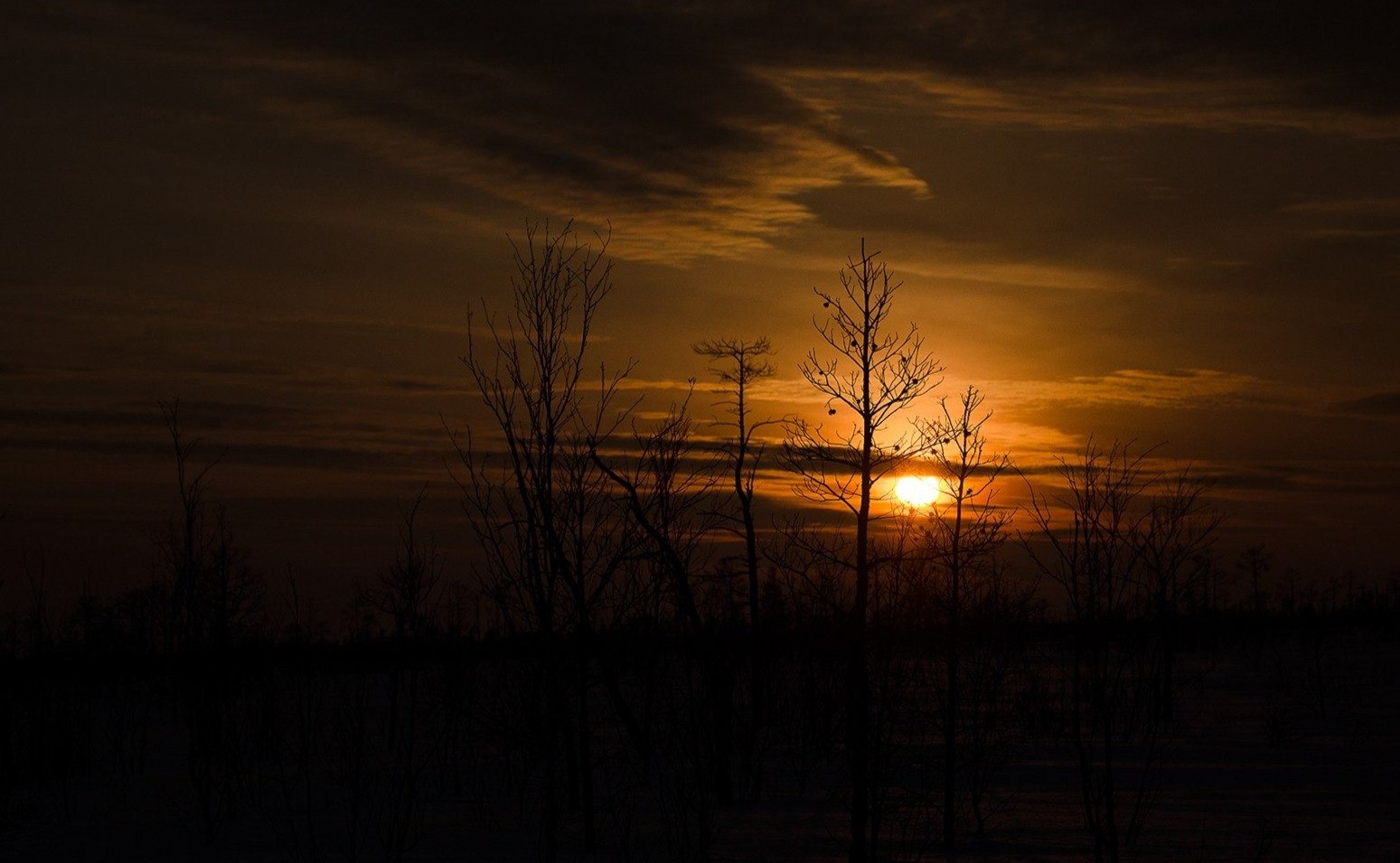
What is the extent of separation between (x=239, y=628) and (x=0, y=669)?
7.11 metres

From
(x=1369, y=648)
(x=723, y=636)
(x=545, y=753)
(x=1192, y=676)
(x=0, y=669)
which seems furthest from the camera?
(x=1369, y=648)

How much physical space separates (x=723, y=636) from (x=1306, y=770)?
1083 centimetres

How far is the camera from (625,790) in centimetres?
2078

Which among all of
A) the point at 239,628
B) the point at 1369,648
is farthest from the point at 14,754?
the point at 1369,648

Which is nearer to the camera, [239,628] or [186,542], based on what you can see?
[186,542]

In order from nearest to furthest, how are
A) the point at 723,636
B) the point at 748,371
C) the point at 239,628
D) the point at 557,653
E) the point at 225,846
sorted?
the point at 557,653
the point at 225,846
the point at 723,636
the point at 748,371
the point at 239,628

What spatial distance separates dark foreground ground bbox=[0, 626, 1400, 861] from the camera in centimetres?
Answer: 1469

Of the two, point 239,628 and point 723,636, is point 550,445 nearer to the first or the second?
point 723,636

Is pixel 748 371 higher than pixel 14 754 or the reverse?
higher

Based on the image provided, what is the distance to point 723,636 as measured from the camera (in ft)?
61.4

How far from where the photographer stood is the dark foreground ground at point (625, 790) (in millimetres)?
14688

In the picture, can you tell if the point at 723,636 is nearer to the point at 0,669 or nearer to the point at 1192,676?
the point at 0,669

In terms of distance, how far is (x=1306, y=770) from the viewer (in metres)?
20.9

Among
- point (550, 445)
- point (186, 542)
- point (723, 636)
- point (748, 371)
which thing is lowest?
point (723, 636)
